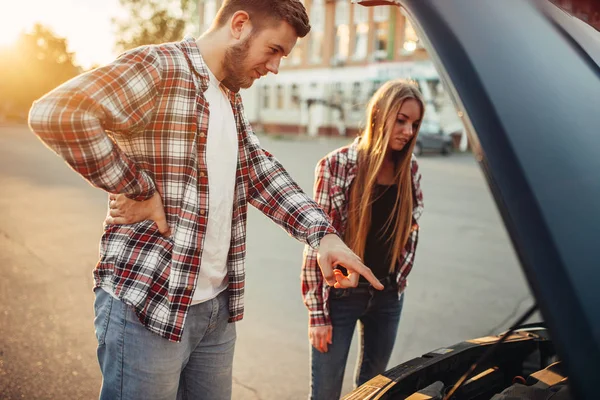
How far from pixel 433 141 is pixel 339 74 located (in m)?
14.8

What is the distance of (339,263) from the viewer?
4.64 feet

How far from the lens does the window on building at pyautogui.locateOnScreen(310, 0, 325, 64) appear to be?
33.1 metres

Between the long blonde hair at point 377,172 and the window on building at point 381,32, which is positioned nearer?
the long blonde hair at point 377,172

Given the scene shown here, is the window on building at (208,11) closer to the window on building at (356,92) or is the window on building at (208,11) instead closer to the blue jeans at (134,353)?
the window on building at (356,92)

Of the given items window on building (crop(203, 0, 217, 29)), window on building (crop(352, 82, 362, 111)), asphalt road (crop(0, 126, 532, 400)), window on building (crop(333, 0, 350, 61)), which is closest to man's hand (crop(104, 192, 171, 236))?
asphalt road (crop(0, 126, 532, 400))

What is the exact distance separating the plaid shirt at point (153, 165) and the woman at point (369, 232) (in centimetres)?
85

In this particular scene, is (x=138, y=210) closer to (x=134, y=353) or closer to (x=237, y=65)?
(x=134, y=353)

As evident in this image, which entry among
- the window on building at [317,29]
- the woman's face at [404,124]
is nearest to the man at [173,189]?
the woman's face at [404,124]

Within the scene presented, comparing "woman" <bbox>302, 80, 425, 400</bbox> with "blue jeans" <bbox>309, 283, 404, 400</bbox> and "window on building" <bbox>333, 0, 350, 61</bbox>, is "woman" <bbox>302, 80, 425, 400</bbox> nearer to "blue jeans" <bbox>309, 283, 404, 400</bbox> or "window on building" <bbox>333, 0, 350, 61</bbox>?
"blue jeans" <bbox>309, 283, 404, 400</bbox>

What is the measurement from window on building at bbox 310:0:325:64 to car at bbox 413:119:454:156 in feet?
48.8

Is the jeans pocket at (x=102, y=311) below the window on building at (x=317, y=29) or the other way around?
below

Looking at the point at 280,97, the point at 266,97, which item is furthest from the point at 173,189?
the point at 266,97

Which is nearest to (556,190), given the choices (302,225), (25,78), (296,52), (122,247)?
(302,225)

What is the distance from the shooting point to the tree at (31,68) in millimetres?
42719
